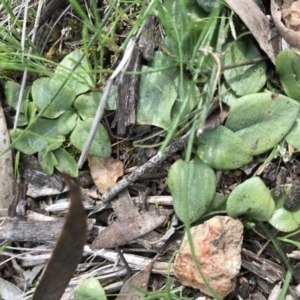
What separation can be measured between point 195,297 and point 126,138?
0.46 m

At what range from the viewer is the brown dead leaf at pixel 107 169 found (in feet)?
4.24

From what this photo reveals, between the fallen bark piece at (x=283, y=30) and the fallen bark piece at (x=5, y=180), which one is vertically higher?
the fallen bark piece at (x=283, y=30)

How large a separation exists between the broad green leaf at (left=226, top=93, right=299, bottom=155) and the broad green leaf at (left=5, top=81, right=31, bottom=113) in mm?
566

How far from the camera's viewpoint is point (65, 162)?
1296mm

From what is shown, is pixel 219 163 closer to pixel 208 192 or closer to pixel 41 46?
pixel 208 192

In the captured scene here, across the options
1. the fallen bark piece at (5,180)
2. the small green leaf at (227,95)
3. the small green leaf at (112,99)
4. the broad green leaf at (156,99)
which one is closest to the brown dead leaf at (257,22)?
the small green leaf at (227,95)

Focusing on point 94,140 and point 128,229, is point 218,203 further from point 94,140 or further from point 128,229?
point 94,140

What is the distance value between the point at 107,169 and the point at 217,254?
38cm

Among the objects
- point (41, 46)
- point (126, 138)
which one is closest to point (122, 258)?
point (126, 138)

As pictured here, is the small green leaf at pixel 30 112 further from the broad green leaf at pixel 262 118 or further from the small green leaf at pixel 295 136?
the small green leaf at pixel 295 136

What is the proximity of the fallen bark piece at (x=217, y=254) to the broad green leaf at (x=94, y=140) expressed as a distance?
0.33 meters

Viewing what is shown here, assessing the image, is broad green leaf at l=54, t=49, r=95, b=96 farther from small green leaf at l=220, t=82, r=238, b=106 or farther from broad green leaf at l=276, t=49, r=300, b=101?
broad green leaf at l=276, t=49, r=300, b=101

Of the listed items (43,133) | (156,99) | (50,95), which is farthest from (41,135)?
(156,99)

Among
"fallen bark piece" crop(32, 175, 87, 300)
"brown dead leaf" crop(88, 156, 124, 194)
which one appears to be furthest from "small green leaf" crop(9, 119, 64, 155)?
"fallen bark piece" crop(32, 175, 87, 300)
